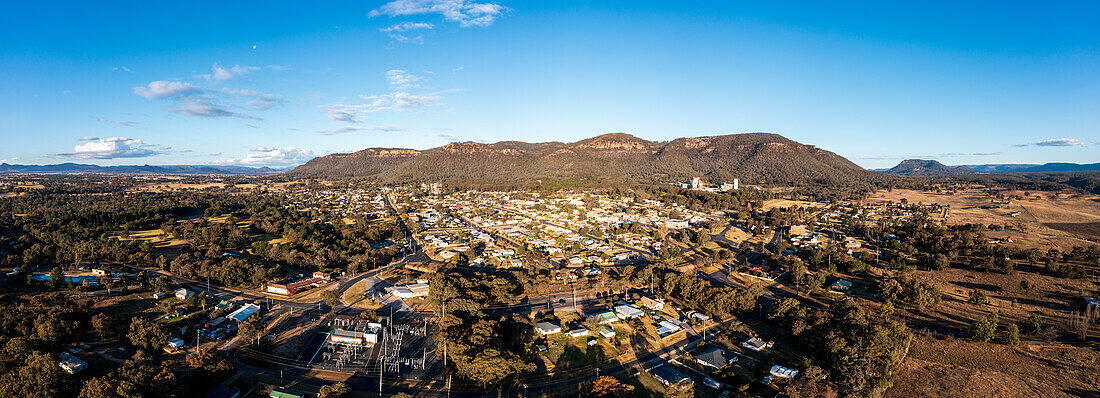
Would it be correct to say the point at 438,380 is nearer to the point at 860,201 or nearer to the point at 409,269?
the point at 409,269

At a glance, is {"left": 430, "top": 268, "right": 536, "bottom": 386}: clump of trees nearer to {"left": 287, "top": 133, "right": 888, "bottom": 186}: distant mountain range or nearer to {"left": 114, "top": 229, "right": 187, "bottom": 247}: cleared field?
{"left": 114, "top": 229, "right": 187, "bottom": 247}: cleared field

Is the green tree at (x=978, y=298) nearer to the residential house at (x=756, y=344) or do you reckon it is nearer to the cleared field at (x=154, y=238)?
the residential house at (x=756, y=344)

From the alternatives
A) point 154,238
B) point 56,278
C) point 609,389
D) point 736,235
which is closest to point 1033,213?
point 736,235

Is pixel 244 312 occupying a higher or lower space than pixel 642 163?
lower

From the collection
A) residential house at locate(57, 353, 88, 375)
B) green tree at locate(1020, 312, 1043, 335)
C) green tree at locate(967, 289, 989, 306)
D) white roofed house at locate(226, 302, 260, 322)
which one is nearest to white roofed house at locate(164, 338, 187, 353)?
residential house at locate(57, 353, 88, 375)

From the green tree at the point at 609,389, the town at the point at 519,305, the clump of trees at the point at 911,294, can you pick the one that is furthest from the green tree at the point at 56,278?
the clump of trees at the point at 911,294

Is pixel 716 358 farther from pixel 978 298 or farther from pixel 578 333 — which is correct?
pixel 978 298
